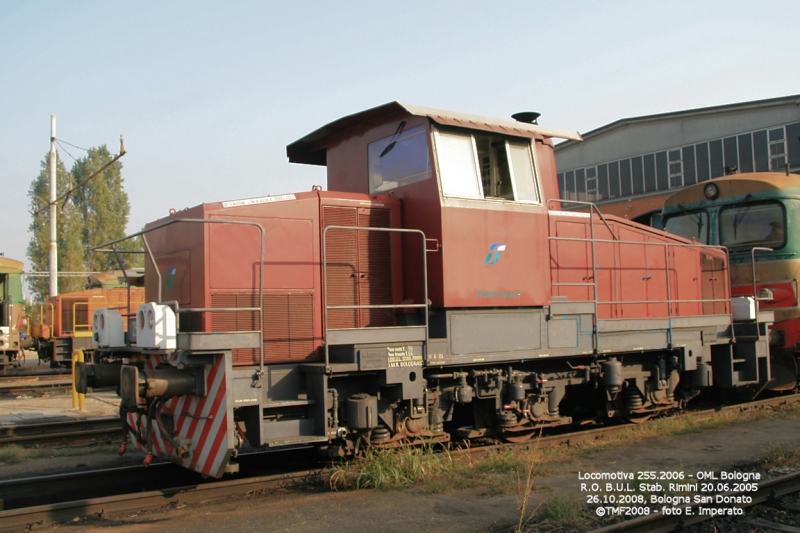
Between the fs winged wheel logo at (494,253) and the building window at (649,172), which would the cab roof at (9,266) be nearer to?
the fs winged wheel logo at (494,253)

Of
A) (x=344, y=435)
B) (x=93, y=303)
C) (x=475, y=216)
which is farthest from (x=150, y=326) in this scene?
(x=93, y=303)

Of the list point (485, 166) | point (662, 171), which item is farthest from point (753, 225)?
point (662, 171)

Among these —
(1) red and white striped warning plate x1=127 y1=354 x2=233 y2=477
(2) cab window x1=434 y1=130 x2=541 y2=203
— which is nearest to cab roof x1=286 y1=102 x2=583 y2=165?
(2) cab window x1=434 y1=130 x2=541 y2=203

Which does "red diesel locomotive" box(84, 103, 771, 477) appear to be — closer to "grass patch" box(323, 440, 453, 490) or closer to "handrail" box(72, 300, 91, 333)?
"grass patch" box(323, 440, 453, 490)

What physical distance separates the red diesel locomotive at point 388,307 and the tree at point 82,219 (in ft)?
129

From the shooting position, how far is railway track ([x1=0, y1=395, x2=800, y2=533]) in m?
5.68

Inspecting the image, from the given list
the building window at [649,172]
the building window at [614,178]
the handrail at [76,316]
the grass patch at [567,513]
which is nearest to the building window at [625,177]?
the building window at [614,178]

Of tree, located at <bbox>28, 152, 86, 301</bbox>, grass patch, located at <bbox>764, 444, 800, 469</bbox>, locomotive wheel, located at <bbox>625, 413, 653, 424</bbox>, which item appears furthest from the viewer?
tree, located at <bbox>28, 152, 86, 301</bbox>

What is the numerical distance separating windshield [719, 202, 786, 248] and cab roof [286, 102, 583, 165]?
490 cm

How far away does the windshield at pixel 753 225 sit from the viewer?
11312 millimetres

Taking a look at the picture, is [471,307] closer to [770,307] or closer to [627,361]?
[627,361]

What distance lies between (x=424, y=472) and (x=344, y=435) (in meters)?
0.87

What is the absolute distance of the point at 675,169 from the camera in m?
31.5

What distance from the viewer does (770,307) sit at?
37.8ft
